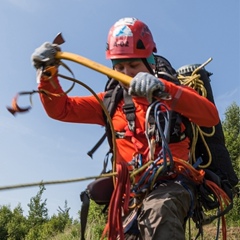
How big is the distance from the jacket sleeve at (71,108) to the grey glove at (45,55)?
0.98 ft

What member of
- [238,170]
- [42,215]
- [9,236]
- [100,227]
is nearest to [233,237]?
[100,227]

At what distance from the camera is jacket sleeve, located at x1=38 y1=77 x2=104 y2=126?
359 cm

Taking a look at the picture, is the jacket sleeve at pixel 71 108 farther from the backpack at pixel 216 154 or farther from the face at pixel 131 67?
the backpack at pixel 216 154

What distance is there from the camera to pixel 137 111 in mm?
3463

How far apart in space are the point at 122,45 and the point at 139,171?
3.19ft

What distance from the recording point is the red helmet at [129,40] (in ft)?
11.4

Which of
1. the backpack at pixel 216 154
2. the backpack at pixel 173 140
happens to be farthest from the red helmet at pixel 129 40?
the backpack at pixel 216 154

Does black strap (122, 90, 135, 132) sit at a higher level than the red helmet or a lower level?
lower

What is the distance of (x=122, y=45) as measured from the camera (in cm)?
349

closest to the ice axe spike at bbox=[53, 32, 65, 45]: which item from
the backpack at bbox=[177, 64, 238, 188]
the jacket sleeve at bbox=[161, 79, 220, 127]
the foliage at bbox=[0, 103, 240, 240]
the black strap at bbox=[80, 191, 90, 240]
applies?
the jacket sleeve at bbox=[161, 79, 220, 127]

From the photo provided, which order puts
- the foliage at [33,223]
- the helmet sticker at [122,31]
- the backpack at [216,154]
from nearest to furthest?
the helmet sticker at [122,31]
the backpack at [216,154]
the foliage at [33,223]

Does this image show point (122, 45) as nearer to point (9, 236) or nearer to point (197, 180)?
point (197, 180)

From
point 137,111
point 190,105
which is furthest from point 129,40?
point 190,105

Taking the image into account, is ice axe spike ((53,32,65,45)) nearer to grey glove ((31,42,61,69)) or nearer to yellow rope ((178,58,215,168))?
grey glove ((31,42,61,69))
